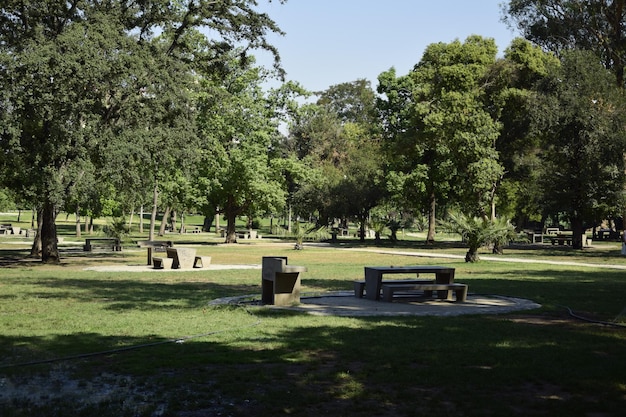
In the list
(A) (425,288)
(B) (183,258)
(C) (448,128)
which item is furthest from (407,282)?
(C) (448,128)

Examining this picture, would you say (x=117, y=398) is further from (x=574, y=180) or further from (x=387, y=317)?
(x=574, y=180)

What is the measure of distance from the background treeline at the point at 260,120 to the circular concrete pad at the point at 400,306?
38.6 ft

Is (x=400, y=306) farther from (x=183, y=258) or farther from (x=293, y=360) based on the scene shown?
(x=183, y=258)

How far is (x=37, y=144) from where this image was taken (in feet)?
74.5

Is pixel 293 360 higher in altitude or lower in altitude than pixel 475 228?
lower

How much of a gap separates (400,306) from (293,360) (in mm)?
5675

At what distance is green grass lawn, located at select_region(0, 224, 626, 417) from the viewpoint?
231 inches

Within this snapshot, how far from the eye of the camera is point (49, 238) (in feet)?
83.5

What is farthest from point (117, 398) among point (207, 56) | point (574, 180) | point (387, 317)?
point (574, 180)

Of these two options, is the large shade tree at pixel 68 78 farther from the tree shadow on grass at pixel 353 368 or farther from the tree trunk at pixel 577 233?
the tree trunk at pixel 577 233

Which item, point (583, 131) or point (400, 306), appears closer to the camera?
point (400, 306)

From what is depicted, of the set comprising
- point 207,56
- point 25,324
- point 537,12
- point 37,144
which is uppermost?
point 537,12

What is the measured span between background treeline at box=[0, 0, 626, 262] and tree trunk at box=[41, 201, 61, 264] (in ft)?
0.25

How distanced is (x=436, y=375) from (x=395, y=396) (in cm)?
95
